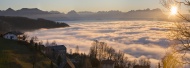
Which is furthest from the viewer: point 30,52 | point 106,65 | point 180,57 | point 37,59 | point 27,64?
point 106,65

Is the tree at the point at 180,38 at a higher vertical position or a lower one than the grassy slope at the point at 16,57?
higher

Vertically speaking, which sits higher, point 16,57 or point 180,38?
point 180,38

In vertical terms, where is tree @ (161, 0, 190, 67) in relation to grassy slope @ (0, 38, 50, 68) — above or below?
above

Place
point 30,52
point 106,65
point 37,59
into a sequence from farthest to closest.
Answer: point 106,65, point 30,52, point 37,59

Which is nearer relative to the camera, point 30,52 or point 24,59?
point 24,59

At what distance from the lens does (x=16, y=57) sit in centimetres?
6794

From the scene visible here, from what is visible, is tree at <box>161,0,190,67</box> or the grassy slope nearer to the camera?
tree at <box>161,0,190,67</box>

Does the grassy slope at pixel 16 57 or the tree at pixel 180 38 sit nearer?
the tree at pixel 180 38

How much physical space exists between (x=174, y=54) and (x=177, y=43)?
0.28 meters

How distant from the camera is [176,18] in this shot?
29.5 ft

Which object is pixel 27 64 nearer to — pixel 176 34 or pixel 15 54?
pixel 15 54

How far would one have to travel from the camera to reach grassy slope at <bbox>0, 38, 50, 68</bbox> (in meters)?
61.9

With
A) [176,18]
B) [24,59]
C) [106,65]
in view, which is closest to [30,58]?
[24,59]

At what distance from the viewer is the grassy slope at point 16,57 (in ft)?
203
